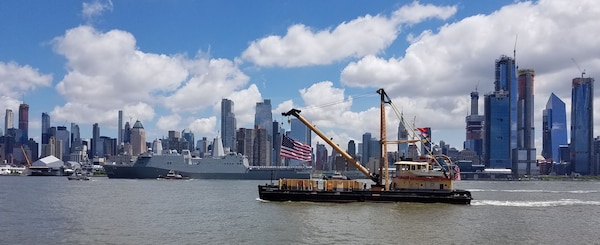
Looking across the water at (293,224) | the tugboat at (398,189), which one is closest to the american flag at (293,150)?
the tugboat at (398,189)

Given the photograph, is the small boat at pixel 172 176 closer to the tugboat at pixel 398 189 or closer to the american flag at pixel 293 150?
the american flag at pixel 293 150

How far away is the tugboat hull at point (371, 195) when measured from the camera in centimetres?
5903

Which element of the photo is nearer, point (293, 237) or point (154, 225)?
point (293, 237)

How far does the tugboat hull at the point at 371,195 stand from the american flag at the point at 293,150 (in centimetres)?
661

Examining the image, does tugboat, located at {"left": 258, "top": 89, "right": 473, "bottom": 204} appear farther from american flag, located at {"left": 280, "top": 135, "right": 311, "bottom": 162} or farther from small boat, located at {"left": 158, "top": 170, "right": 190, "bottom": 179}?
small boat, located at {"left": 158, "top": 170, "right": 190, "bottom": 179}

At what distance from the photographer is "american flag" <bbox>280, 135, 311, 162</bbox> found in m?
68.6

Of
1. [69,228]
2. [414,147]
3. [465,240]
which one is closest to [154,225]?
[69,228]

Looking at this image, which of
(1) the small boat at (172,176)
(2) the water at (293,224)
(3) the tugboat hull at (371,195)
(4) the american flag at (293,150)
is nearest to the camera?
(2) the water at (293,224)

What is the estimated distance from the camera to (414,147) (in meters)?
69.9

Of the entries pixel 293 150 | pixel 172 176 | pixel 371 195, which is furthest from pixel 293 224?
pixel 172 176

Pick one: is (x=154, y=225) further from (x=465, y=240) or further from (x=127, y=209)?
(x=465, y=240)

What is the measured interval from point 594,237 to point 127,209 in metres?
40.6

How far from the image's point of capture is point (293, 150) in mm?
69562

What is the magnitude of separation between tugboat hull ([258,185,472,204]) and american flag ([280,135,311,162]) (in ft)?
21.7
